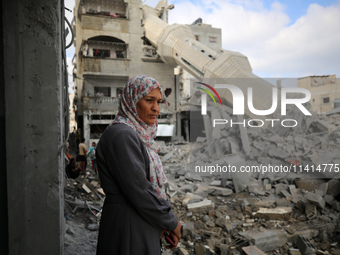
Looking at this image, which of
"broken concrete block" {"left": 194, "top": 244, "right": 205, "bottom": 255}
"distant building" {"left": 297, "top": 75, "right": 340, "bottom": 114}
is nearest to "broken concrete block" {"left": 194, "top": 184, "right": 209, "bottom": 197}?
"broken concrete block" {"left": 194, "top": 244, "right": 205, "bottom": 255}

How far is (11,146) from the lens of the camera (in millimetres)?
1860

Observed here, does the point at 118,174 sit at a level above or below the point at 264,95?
below

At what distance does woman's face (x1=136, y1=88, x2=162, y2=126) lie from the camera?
165cm

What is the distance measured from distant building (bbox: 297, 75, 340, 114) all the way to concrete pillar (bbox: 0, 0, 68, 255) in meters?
23.7

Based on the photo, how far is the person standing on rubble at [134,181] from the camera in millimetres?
1437

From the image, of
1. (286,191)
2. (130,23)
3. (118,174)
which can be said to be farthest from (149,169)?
(130,23)

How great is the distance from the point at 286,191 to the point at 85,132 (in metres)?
15.7

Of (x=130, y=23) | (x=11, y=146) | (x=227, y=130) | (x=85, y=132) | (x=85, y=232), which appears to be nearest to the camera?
(x=11, y=146)

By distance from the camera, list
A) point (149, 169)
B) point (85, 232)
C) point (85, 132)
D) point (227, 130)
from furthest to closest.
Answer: point (85, 132) < point (227, 130) < point (85, 232) < point (149, 169)

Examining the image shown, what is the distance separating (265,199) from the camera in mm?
6871

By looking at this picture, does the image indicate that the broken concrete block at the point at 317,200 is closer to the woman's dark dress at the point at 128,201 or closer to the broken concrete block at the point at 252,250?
the broken concrete block at the point at 252,250

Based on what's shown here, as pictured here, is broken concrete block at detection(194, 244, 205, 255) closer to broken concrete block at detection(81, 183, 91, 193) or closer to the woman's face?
the woman's face

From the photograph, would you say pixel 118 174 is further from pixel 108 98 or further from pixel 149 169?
pixel 108 98

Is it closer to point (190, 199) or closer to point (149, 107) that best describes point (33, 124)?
point (149, 107)
